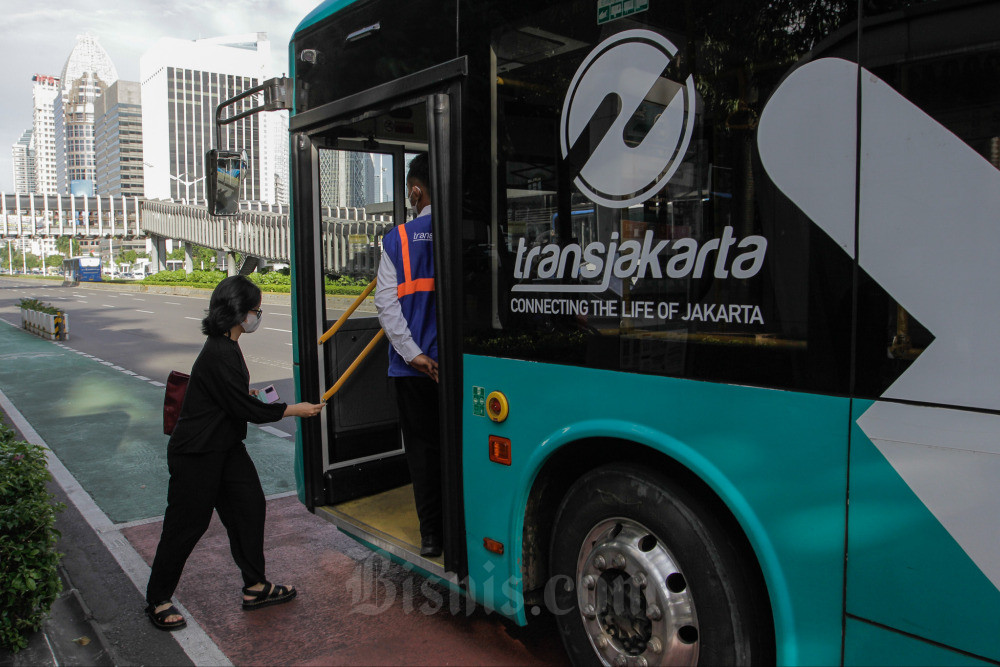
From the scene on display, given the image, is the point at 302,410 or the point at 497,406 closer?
the point at 497,406

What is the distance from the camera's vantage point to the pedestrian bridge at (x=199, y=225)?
4.67m

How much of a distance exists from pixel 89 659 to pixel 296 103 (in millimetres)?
3089

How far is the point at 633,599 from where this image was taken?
2535 millimetres

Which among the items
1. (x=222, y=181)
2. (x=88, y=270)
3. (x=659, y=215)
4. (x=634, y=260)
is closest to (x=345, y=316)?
(x=222, y=181)

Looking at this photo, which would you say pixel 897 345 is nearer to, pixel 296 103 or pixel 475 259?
pixel 475 259

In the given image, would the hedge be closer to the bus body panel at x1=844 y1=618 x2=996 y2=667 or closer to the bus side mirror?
the bus side mirror

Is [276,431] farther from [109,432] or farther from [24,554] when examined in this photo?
[24,554]

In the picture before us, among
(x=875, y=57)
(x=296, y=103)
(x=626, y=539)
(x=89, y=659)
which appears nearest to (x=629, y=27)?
(x=875, y=57)

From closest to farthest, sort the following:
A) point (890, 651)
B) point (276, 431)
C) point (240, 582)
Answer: point (890, 651) < point (240, 582) < point (276, 431)

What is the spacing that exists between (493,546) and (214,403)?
160 centimetres

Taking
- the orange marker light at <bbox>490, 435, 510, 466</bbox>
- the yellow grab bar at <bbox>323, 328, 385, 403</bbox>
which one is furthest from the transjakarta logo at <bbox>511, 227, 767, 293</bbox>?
the yellow grab bar at <bbox>323, 328, 385, 403</bbox>

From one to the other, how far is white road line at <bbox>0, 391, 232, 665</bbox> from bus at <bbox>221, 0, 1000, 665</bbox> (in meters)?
1.12

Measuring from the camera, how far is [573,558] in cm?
277

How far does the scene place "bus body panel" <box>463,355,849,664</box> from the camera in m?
1.99
